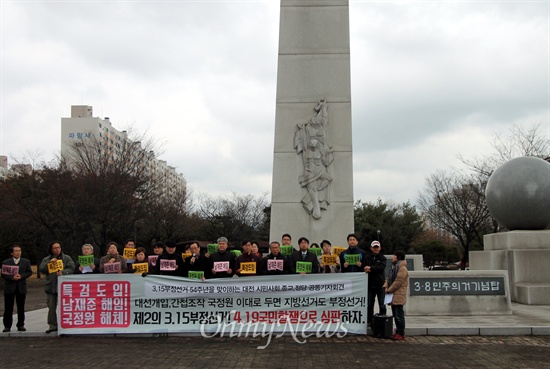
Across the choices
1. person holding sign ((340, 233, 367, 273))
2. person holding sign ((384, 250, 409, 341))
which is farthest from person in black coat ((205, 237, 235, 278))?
person holding sign ((384, 250, 409, 341))

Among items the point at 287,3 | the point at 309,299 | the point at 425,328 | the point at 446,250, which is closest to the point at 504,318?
the point at 425,328

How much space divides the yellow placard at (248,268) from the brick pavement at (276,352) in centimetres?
139

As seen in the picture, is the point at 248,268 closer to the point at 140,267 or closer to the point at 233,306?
the point at 233,306

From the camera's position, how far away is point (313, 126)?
19359mm

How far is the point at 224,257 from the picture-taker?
11.1 m

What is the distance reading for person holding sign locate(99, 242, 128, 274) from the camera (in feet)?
37.7

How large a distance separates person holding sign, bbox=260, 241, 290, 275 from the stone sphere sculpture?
7.95 meters

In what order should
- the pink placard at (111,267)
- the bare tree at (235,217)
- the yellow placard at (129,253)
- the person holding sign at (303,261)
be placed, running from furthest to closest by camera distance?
the bare tree at (235,217), the yellow placard at (129,253), the pink placard at (111,267), the person holding sign at (303,261)

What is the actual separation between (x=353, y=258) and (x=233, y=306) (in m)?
2.51

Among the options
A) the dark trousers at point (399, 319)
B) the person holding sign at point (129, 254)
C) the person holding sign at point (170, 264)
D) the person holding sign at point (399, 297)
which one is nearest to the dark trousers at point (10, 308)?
the person holding sign at point (129, 254)

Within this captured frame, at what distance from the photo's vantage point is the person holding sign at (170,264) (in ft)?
36.4

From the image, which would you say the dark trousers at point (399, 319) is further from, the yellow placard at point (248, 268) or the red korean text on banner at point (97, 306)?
the red korean text on banner at point (97, 306)

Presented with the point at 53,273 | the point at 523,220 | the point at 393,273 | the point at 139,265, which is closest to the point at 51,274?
the point at 53,273

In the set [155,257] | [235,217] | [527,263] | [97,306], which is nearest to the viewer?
[97,306]
